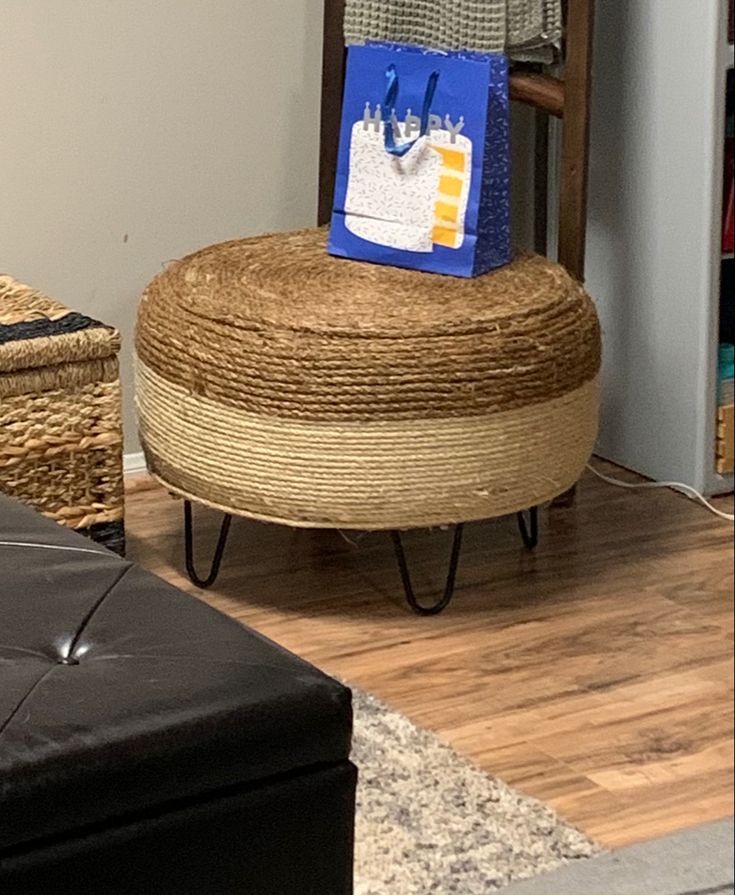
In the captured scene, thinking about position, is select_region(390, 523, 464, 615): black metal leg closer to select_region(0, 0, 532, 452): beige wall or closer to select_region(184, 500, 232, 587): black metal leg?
select_region(184, 500, 232, 587): black metal leg

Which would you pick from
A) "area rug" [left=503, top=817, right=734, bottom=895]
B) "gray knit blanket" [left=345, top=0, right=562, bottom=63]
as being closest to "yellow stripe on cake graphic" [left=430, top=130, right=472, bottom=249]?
"gray knit blanket" [left=345, top=0, right=562, bottom=63]

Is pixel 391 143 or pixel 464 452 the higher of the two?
pixel 391 143

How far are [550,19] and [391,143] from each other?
35 cm

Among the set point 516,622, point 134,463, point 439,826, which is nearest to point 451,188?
point 516,622

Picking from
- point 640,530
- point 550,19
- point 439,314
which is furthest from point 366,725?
point 550,19

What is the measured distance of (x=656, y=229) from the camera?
2.44 metres

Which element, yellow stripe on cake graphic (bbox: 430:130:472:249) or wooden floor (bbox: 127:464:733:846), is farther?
yellow stripe on cake graphic (bbox: 430:130:472:249)

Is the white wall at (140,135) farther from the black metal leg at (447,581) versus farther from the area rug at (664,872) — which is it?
the area rug at (664,872)

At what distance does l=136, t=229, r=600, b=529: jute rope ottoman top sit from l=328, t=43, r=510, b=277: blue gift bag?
67mm

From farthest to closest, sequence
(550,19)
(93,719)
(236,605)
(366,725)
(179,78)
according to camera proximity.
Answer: (179,78) → (550,19) → (236,605) → (366,725) → (93,719)

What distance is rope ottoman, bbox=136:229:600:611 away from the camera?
1903 millimetres

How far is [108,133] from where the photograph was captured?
8.02 ft

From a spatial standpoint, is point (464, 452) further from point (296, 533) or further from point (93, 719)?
point (93, 719)

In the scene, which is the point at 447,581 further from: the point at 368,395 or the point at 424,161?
the point at 424,161
